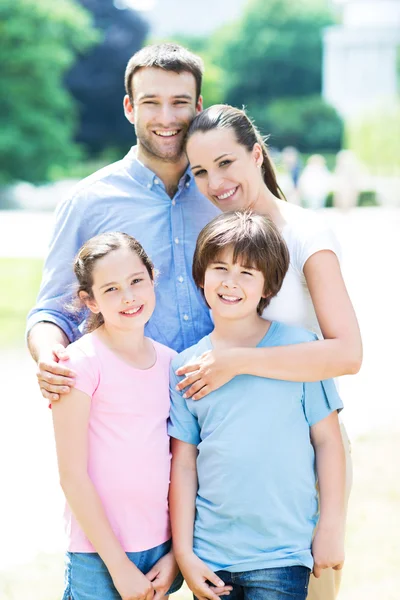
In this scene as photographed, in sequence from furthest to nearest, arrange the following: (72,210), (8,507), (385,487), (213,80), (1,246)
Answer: (213,80) < (1,246) < (385,487) < (8,507) < (72,210)

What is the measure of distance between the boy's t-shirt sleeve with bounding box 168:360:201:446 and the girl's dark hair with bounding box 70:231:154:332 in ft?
1.22

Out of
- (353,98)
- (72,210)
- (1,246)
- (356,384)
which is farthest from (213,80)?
(72,210)

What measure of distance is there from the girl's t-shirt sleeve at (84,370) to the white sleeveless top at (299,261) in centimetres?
64

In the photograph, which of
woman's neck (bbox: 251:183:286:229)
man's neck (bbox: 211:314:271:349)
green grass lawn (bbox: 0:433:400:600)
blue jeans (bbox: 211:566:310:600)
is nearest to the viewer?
blue jeans (bbox: 211:566:310:600)

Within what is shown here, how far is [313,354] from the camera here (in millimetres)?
2506

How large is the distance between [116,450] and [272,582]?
620mm

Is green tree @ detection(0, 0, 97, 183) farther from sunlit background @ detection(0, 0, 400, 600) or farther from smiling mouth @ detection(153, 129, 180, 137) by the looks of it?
smiling mouth @ detection(153, 129, 180, 137)

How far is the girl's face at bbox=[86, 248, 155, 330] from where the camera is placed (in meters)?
2.50

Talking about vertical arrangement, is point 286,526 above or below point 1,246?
below

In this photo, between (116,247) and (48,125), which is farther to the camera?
(48,125)

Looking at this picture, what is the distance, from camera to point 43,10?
29328 mm

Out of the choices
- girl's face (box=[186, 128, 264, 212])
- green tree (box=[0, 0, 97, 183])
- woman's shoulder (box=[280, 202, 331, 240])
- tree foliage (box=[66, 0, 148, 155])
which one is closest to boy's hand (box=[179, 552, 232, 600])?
woman's shoulder (box=[280, 202, 331, 240])

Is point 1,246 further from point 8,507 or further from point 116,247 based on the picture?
point 116,247

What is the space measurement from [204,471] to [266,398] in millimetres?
303
